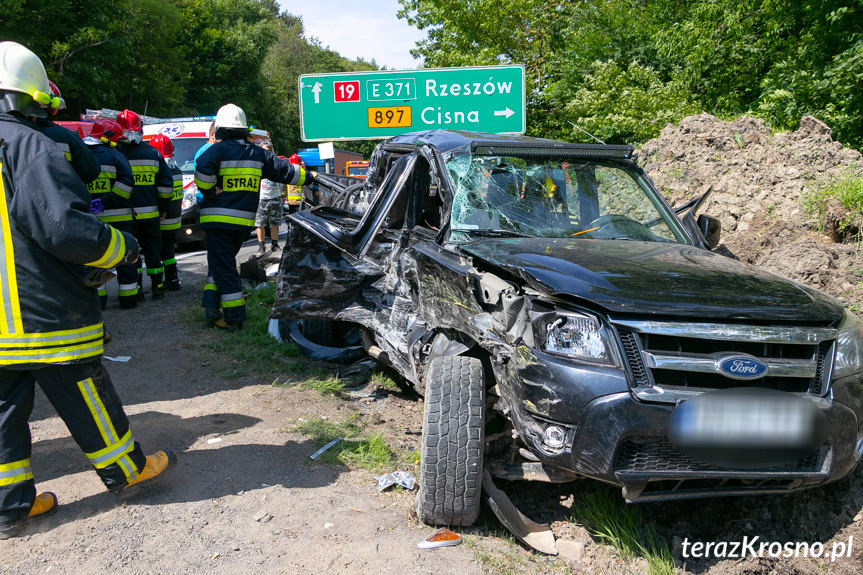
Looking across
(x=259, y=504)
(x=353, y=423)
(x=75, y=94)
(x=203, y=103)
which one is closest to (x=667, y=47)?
(x=353, y=423)

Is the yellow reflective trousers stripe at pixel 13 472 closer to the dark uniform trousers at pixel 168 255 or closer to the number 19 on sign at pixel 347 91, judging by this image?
the dark uniform trousers at pixel 168 255

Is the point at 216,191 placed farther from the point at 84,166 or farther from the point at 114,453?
the point at 114,453

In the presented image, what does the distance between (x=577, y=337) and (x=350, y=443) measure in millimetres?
1747

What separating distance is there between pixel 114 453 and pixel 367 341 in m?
1.90

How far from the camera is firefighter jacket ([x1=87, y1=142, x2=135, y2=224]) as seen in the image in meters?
6.29

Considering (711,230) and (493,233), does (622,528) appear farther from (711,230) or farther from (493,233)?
(711,230)

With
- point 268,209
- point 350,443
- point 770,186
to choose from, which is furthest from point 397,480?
point 268,209

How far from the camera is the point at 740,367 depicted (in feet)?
7.54

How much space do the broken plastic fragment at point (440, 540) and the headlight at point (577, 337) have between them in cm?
98

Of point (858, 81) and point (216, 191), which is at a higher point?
point (858, 81)

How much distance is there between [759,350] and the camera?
2.38 m

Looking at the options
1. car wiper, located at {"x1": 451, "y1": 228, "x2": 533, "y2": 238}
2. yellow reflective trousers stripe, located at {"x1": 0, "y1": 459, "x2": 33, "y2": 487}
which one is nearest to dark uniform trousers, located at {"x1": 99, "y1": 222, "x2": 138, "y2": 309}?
→ yellow reflective trousers stripe, located at {"x1": 0, "y1": 459, "x2": 33, "y2": 487}
